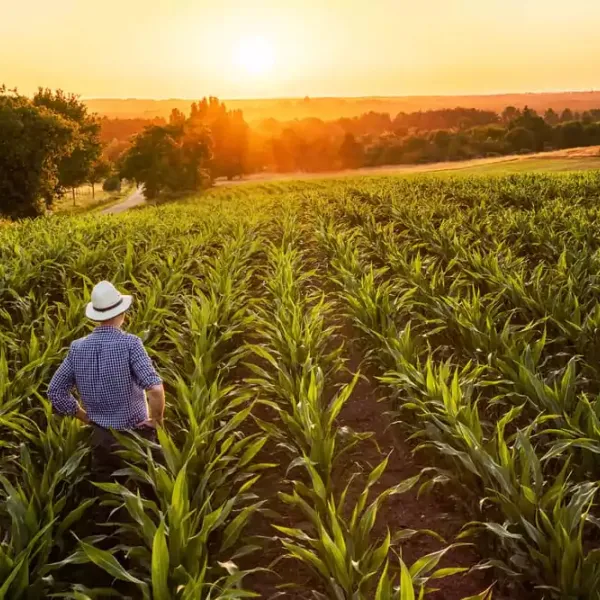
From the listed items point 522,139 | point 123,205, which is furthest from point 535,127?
point 123,205

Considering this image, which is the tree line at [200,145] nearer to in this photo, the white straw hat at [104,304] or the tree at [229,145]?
the tree at [229,145]

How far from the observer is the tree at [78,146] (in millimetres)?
53281

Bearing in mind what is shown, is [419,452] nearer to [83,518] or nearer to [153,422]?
[153,422]

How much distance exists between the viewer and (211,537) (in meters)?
4.04

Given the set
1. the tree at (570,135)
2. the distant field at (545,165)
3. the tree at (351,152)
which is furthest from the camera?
the tree at (351,152)

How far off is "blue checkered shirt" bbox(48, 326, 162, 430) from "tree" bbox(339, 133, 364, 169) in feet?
297

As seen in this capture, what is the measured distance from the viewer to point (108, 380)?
4.09 m

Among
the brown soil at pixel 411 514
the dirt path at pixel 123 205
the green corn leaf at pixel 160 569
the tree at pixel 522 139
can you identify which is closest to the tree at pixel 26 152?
the dirt path at pixel 123 205

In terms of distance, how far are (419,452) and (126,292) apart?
→ 5208 mm

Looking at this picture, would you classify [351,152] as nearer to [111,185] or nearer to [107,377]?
[111,185]

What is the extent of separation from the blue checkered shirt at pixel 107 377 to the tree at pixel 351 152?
9054 cm

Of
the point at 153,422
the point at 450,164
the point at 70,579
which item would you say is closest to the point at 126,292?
the point at 153,422

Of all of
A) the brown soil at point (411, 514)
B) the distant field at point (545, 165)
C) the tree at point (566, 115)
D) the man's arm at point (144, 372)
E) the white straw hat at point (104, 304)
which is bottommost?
the brown soil at point (411, 514)

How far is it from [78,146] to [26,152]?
1347 cm
